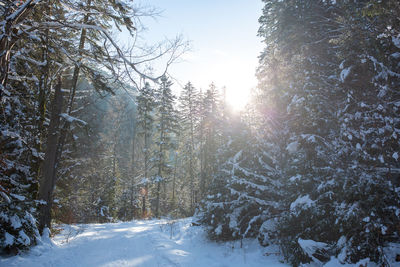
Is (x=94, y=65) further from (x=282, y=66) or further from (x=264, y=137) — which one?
(x=282, y=66)

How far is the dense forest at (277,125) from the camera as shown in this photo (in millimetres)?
5137

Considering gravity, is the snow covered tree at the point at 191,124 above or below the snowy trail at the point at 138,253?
above

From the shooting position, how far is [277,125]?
938 centimetres

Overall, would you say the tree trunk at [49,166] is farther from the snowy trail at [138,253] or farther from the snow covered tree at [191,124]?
the snow covered tree at [191,124]

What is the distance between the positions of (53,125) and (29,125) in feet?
3.19

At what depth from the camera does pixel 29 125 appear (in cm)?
887

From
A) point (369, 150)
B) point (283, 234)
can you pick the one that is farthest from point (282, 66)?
point (283, 234)

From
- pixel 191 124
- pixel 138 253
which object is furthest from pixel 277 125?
pixel 191 124

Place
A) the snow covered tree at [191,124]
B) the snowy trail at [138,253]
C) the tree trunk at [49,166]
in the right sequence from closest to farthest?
the snowy trail at [138,253]
the tree trunk at [49,166]
the snow covered tree at [191,124]

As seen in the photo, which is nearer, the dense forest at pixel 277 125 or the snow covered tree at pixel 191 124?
the dense forest at pixel 277 125

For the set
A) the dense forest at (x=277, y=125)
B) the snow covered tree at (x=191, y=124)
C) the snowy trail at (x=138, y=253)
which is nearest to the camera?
the dense forest at (x=277, y=125)

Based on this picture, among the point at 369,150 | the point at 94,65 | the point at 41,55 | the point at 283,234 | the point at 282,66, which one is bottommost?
the point at 283,234

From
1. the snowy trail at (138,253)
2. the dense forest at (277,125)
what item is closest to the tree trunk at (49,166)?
the dense forest at (277,125)

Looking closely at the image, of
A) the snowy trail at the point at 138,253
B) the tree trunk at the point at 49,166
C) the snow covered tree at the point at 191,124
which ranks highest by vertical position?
the snow covered tree at the point at 191,124
